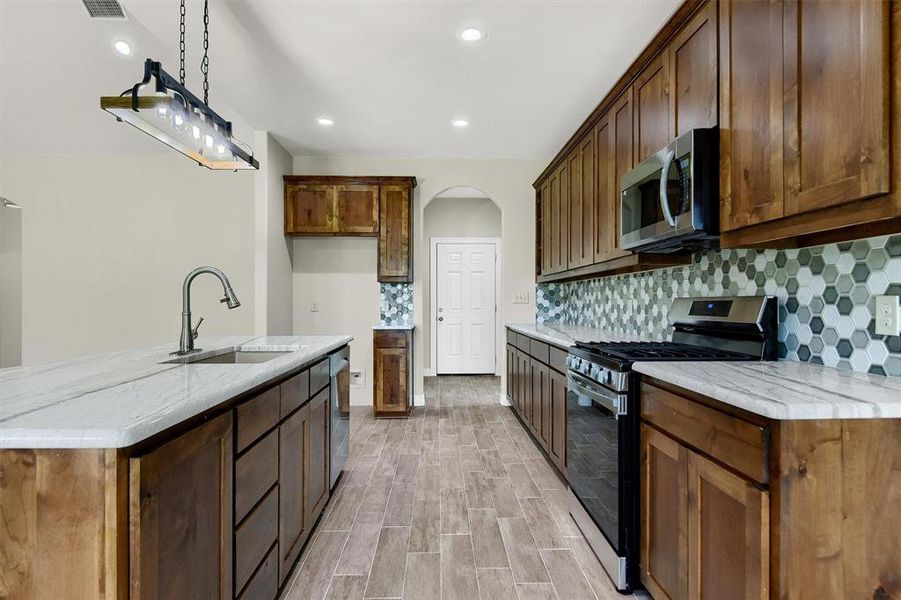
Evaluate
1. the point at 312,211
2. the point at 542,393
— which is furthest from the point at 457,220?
the point at 542,393

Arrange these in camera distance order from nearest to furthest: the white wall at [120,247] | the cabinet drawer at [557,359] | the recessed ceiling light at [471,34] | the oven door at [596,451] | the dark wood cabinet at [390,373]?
the oven door at [596,451] → the recessed ceiling light at [471,34] → the cabinet drawer at [557,359] → the dark wood cabinet at [390,373] → the white wall at [120,247]

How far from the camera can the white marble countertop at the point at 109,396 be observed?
2.67 feet

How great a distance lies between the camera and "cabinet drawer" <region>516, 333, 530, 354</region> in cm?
365

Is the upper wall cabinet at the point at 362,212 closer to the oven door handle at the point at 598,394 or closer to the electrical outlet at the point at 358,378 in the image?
the electrical outlet at the point at 358,378

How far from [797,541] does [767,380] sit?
1.50 ft

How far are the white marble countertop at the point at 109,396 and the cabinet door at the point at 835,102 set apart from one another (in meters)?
1.80

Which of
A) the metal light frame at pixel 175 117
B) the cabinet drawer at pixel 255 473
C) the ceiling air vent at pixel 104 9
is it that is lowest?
the cabinet drawer at pixel 255 473

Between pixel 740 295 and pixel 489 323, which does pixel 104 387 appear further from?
pixel 489 323

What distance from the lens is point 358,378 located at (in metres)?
4.98

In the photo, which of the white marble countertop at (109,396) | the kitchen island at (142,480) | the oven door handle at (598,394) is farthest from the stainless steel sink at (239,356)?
the oven door handle at (598,394)

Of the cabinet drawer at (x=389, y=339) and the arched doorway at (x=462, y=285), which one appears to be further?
the arched doorway at (x=462, y=285)

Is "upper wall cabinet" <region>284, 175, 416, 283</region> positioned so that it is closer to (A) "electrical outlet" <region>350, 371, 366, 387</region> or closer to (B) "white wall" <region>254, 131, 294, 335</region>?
(B) "white wall" <region>254, 131, 294, 335</region>

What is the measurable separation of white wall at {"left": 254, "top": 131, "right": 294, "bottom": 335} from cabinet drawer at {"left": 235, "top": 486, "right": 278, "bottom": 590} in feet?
9.31

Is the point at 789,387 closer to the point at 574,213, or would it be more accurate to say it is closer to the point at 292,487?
the point at 292,487
